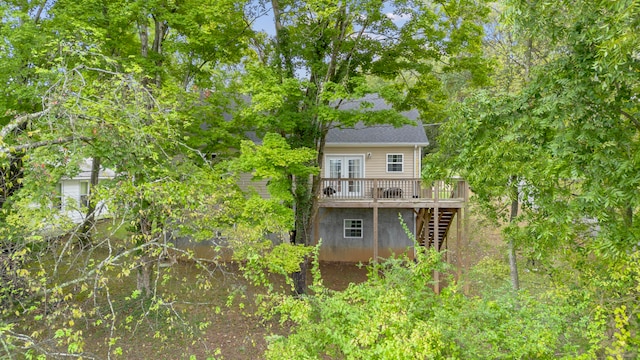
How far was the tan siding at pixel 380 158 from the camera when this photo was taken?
55.2ft

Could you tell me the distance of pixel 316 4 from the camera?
364 inches

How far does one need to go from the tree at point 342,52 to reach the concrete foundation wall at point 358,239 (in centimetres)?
446

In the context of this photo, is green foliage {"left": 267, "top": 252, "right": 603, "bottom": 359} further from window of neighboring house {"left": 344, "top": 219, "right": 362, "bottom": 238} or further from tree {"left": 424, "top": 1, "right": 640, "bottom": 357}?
window of neighboring house {"left": 344, "top": 219, "right": 362, "bottom": 238}

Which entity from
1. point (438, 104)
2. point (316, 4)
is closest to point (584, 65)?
point (316, 4)

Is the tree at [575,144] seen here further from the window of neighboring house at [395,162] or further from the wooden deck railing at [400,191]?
the window of neighboring house at [395,162]

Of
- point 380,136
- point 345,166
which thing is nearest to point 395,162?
point 380,136

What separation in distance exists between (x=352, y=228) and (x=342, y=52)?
821 centimetres

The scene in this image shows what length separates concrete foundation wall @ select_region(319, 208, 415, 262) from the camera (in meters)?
16.7

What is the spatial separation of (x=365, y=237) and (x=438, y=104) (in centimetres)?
679

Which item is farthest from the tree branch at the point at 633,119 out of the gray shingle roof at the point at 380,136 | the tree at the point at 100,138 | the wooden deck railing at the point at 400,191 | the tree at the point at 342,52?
the gray shingle roof at the point at 380,136

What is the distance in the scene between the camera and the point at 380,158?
16969mm

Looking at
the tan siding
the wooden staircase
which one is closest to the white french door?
the tan siding

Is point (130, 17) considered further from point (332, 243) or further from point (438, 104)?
point (332, 243)

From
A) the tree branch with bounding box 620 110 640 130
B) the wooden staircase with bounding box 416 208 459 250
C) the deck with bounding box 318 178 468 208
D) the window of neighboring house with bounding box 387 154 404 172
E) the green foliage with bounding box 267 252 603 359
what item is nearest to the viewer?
the green foliage with bounding box 267 252 603 359
